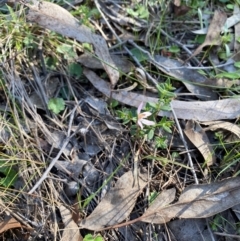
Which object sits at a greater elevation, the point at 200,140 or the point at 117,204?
the point at 200,140

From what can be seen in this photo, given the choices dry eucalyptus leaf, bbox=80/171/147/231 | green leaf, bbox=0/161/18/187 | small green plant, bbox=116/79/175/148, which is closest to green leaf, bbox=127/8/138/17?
small green plant, bbox=116/79/175/148

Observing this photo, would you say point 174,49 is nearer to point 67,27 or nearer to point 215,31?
point 215,31

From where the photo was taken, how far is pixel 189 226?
1.83 metres

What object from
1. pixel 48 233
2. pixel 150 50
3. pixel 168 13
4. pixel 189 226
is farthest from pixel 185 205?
pixel 168 13

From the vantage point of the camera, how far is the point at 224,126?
198 cm

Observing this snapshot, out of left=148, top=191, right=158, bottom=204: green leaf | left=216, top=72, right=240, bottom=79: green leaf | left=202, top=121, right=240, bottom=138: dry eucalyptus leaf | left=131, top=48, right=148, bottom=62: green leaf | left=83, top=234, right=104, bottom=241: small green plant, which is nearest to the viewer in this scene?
left=83, top=234, right=104, bottom=241: small green plant

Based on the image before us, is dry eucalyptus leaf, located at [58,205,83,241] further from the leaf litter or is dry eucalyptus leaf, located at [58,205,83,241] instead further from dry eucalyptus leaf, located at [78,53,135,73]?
dry eucalyptus leaf, located at [78,53,135,73]

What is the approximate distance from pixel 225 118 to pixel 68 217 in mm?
817

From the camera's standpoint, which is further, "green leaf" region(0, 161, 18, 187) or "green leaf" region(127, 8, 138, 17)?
"green leaf" region(127, 8, 138, 17)

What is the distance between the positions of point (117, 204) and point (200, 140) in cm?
46

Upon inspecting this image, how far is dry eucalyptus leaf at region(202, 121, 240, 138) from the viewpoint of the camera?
1960mm

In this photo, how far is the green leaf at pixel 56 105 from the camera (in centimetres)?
200

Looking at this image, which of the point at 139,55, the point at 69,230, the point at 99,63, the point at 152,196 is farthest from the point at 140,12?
the point at 69,230

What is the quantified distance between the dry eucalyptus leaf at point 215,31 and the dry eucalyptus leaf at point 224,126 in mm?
389
